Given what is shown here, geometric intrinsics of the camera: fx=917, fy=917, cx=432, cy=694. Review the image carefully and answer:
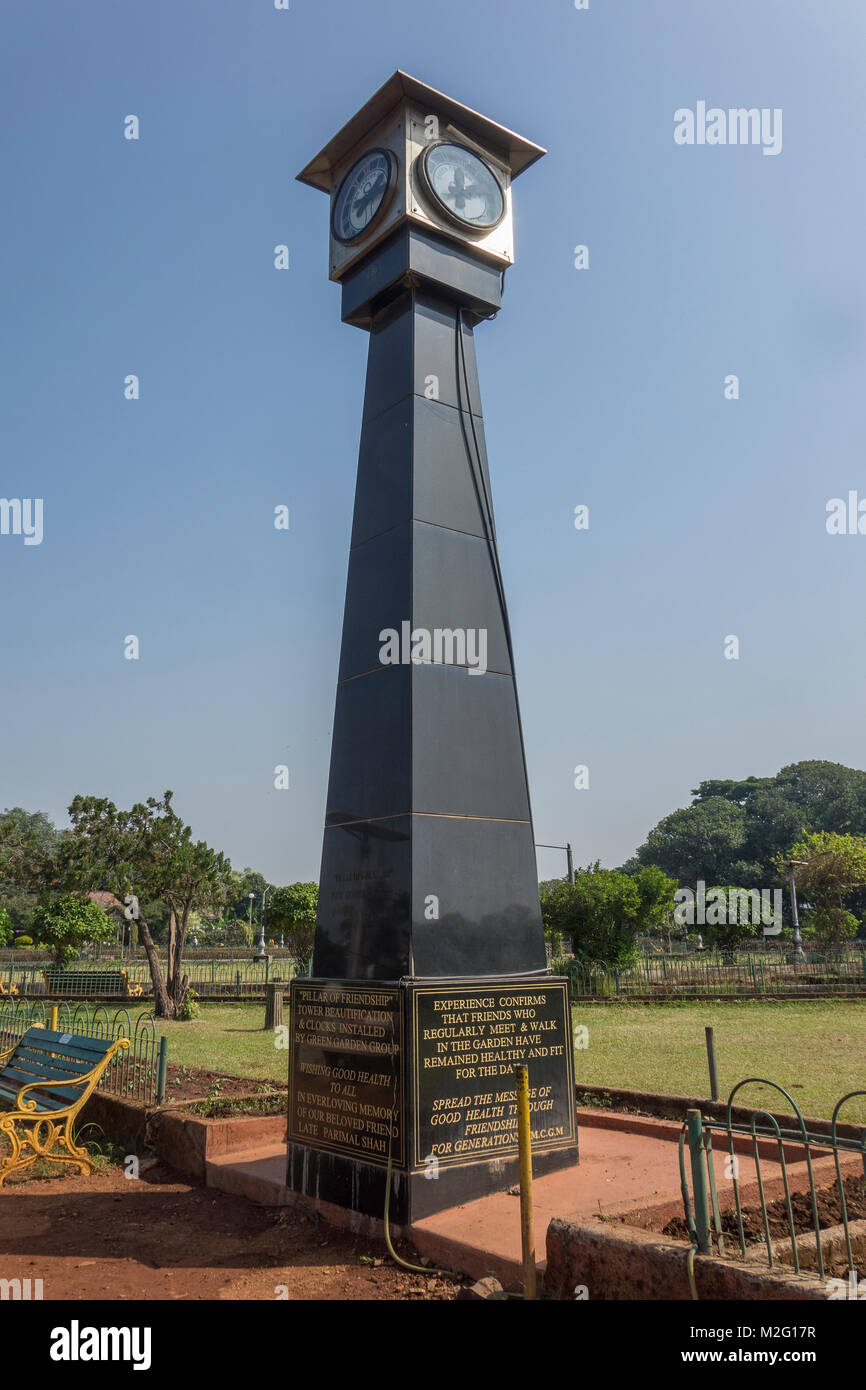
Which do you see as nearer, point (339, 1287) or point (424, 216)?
point (339, 1287)

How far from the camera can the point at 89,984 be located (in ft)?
87.1

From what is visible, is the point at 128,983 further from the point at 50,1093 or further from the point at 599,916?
the point at 50,1093

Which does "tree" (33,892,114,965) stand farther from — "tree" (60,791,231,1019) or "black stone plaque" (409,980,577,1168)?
"black stone plaque" (409,980,577,1168)

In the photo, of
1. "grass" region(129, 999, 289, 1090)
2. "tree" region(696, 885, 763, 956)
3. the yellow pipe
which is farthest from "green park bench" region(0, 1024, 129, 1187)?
"tree" region(696, 885, 763, 956)

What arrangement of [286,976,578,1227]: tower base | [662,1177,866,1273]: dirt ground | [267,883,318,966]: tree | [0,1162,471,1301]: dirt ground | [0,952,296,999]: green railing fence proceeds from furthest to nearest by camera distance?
[267,883,318,966]: tree → [0,952,296,999]: green railing fence → [286,976,578,1227]: tower base → [0,1162,471,1301]: dirt ground → [662,1177,866,1273]: dirt ground

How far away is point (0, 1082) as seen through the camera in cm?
864

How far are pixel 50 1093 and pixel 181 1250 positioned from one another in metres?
2.98

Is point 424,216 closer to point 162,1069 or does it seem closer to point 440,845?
point 440,845

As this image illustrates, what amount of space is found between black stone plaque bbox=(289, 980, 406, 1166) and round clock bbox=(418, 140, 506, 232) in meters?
6.69

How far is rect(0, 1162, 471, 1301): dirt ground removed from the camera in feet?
15.7

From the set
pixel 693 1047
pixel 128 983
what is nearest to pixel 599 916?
pixel 693 1047

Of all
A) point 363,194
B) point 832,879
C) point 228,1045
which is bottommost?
point 228,1045

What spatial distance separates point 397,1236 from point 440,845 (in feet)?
8.04
